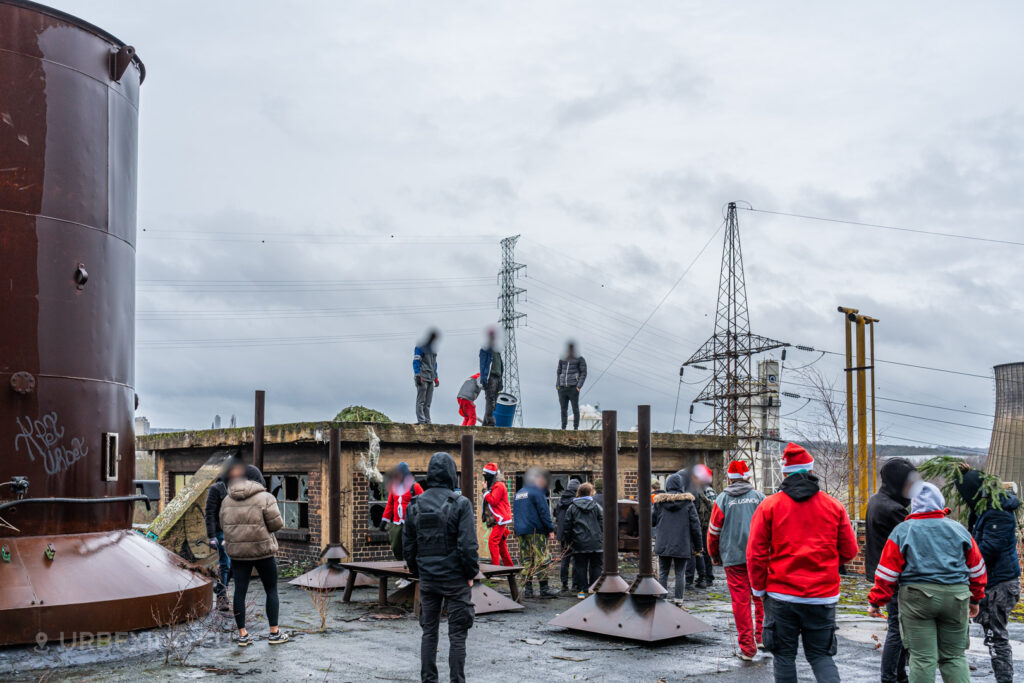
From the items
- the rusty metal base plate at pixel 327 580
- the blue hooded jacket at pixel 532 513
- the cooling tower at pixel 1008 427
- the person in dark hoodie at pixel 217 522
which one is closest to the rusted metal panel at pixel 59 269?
the person in dark hoodie at pixel 217 522

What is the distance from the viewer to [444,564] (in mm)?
6605

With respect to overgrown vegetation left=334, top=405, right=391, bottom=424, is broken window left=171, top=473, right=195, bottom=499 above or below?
below

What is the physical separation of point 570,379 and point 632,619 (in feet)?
28.9

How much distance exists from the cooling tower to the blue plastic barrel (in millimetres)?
21001

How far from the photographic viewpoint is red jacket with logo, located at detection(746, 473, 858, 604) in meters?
5.74

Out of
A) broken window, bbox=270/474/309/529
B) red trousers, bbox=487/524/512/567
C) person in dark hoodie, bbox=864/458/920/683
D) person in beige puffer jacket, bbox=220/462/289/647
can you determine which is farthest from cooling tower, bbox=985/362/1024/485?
person in beige puffer jacket, bbox=220/462/289/647

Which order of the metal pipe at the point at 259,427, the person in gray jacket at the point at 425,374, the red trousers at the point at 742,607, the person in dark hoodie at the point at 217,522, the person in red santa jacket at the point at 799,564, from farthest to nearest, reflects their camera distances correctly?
the person in gray jacket at the point at 425,374 → the metal pipe at the point at 259,427 → the person in dark hoodie at the point at 217,522 → the red trousers at the point at 742,607 → the person in red santa jacket at the point at 799,564

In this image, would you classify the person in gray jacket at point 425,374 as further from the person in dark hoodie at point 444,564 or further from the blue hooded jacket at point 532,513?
the person in dark hoodie at point 444,564

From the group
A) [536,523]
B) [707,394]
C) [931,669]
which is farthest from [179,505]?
[707,394]

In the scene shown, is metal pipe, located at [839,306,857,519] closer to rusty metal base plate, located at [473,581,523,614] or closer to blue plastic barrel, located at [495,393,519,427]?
blue plastic barrel, located at [495,393,519,427]

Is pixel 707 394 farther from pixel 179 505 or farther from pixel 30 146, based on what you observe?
pixel 30 146

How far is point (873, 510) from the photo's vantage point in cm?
653

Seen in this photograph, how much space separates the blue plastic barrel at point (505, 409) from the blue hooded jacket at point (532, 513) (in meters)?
5.00

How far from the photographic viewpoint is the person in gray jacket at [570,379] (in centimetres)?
1736
